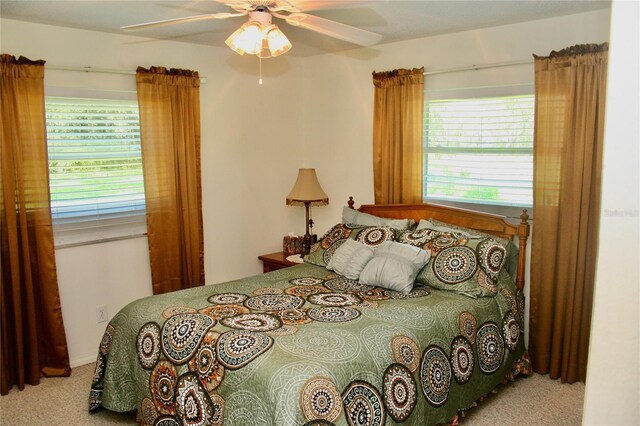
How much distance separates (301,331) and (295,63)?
295 cm

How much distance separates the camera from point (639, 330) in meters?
Answer: 0.44

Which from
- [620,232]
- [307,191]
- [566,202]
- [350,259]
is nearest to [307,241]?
[307,191]

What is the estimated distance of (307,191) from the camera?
4.28 meters

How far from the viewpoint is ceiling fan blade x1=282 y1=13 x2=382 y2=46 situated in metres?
2.33

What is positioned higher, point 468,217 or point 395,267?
point 468,217

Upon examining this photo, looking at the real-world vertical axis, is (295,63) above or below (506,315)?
above

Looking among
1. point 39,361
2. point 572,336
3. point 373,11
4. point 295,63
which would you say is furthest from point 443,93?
point 39,361

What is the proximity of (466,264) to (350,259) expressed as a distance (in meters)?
0.74

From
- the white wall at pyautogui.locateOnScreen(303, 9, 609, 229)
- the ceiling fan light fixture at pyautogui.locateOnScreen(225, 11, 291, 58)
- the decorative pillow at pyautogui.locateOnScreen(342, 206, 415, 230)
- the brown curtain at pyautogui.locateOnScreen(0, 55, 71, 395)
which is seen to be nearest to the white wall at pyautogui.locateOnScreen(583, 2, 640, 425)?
the ceiling fan light fixture at pyautogui.locateOnScreen(225, 11, 291, 58)

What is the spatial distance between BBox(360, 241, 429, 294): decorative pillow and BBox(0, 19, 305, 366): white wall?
1.59 metres

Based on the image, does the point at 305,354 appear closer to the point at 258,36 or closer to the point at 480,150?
the point at 258,36

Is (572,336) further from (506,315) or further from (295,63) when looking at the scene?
(295,63)

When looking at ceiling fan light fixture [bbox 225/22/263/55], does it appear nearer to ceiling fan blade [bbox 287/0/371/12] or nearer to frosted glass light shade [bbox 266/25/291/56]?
frosted glass light shade [bbox 266/25/291/56]

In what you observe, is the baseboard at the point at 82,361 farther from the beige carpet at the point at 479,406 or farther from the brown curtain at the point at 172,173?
the brown curtain at the point at 172,173
